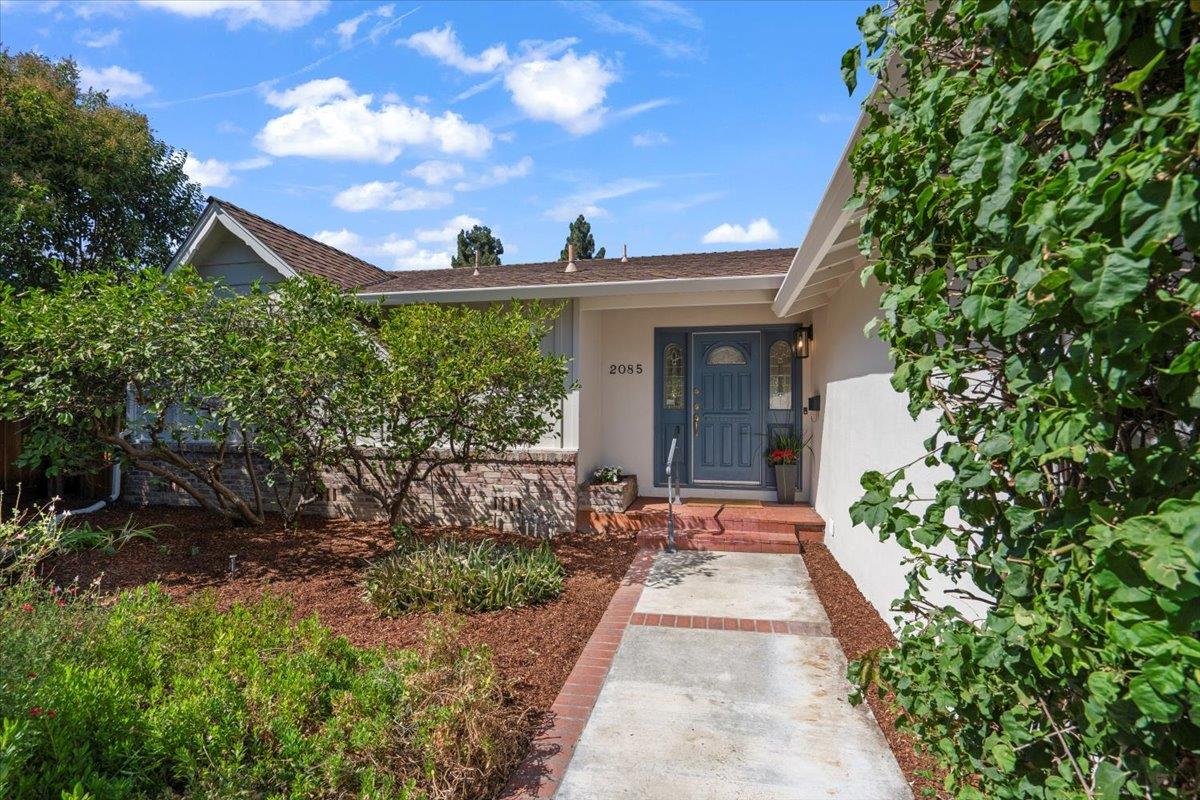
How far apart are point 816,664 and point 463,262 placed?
3614 centimetres

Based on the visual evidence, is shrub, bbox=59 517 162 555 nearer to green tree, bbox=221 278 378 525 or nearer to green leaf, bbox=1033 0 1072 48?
green tree, bbox=221 278 378 525

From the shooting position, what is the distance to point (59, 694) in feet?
7.86

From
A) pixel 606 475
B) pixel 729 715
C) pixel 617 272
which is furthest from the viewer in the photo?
pixel 617 272

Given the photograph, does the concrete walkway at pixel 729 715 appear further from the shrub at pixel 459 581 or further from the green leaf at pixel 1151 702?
the green leaf at pixel 1151 702

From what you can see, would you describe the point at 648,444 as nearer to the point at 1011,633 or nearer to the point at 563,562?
the point at 563,562

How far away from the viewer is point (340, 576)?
579cm

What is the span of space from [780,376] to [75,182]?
12.5m

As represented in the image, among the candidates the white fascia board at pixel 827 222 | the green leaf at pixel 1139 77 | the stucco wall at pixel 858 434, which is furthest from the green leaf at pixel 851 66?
the stucco wall at pixel 858 434

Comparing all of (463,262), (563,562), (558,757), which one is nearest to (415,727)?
(558,757)

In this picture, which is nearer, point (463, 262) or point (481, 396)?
point (481, 396)

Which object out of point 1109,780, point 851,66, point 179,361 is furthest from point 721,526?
point 179,361

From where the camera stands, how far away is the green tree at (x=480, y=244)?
37750 mm

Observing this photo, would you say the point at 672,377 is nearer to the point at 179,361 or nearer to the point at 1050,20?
the point at 179,361

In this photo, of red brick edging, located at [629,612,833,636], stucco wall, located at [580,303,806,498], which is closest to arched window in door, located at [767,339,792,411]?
stucco wall, located at [580,303,806,498]
